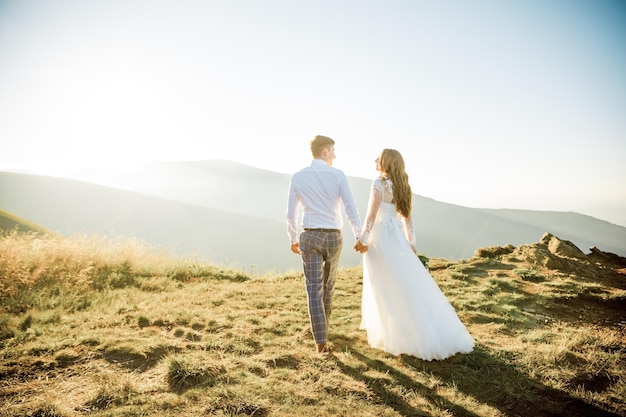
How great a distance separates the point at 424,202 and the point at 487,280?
120 m

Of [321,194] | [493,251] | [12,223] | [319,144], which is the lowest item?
[12,223]

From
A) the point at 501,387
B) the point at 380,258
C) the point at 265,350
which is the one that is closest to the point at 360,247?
the point at 380,258

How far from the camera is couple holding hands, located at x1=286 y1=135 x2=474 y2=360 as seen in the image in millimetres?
4211

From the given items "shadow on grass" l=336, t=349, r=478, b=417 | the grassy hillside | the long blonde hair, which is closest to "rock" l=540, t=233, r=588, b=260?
the grassy hillside

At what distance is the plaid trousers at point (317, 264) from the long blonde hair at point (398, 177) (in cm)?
99

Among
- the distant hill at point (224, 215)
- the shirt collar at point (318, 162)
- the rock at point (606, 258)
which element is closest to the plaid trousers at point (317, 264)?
the shirt collar at point (318, 162)

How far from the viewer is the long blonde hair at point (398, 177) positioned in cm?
453

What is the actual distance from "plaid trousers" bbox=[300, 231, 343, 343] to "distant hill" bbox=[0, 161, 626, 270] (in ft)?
24.1

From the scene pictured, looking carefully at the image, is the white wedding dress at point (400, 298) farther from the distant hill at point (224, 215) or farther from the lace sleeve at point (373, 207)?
the distant hill at point (224, 215)

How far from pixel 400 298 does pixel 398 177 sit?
1.63m

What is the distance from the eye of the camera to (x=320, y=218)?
4289mm

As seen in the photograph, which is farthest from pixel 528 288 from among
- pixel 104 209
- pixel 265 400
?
pixel 104 209

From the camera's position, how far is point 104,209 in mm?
71375

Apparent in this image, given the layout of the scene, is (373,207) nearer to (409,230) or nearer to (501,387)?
(409,230)
